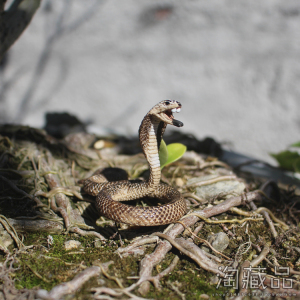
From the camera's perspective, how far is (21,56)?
22.5 ft

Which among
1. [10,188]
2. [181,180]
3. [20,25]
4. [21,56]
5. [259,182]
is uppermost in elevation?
[20,25]

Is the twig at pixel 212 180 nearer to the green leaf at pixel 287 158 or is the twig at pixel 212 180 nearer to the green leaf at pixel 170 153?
the green leaf at pixel 170 153

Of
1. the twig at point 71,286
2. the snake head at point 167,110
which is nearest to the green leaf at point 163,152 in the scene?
the snake head at point 167,110

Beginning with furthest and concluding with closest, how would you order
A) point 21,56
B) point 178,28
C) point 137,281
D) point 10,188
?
point 21,56, point 178,28, point 10,188, point 137,281

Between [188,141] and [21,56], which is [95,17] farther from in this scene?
[188,141]

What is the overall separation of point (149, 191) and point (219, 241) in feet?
2.76

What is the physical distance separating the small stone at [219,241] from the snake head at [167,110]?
1.22 metres

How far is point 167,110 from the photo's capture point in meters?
2.67

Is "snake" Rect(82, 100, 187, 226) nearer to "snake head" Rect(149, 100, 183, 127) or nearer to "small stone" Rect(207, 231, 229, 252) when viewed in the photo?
"snake head" Rect(149, 100, 183, 127)

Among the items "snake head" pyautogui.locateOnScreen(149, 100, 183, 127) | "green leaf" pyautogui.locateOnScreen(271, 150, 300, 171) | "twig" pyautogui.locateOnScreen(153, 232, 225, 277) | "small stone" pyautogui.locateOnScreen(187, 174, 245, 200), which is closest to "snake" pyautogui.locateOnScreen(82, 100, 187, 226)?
"snake head" pyautogui.locateOnScreen(149, 100, 183, 127)

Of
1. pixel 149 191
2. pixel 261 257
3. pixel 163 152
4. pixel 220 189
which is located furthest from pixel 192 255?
pixel 220 189

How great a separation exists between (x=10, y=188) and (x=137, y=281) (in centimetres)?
197

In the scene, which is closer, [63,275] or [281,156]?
[63,275]

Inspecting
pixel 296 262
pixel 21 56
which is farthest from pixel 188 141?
pixel 21 56
